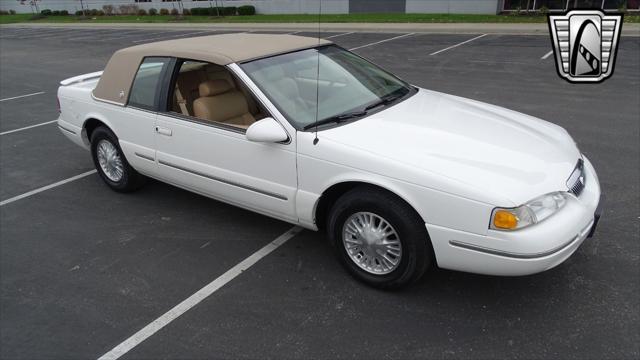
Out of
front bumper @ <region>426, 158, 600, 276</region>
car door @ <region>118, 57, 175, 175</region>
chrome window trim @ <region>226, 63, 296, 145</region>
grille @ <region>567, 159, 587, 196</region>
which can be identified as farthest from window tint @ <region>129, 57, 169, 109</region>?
grille @ <region>567, 159, 587, 196</region>

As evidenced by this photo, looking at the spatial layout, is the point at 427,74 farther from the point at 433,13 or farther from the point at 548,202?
the point at 433,13

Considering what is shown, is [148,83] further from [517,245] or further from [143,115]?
[517,245]

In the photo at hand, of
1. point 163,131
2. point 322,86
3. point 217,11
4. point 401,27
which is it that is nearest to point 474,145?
point 322,86

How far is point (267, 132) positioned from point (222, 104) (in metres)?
1.02

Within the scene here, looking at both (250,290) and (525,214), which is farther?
(250,290)

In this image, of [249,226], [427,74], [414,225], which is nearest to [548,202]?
[414,225]

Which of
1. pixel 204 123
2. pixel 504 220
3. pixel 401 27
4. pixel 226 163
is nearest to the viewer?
pixel 504 220

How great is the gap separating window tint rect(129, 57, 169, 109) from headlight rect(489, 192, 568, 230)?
124 inches

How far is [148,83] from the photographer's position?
4672 mm

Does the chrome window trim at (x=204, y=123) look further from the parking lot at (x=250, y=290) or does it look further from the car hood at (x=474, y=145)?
the parking lot at (x=250, y=290)

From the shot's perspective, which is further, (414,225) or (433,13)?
(433,13)

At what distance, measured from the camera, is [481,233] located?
291cm

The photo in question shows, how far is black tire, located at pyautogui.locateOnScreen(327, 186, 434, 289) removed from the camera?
3.16 metres

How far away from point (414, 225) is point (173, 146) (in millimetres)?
2349
